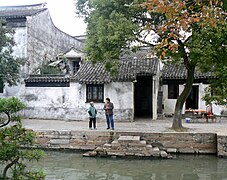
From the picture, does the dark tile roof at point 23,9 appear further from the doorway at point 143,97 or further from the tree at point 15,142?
the tree at point 15,142

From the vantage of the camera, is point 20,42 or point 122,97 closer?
point 122,97

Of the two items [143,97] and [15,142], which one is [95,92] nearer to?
[143,97]

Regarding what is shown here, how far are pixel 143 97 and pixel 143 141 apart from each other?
33.6 ft

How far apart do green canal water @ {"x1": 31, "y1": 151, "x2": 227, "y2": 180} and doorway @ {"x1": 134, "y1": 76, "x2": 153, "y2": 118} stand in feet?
32.7

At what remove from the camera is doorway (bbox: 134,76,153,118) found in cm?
2180

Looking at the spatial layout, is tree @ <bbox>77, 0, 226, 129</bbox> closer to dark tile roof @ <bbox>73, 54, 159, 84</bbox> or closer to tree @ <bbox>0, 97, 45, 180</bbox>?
dark tile roof @ <bbox>73, 54, 159, 84</bbox>

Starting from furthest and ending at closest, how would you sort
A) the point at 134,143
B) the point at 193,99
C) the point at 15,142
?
the point at 193,99, the point at 134,143, the point at 15,142

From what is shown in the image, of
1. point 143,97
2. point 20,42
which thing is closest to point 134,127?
point 143,97

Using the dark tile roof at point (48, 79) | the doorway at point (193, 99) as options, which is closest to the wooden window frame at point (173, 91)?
the doorway at point (193, 99)

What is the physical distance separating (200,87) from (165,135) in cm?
872

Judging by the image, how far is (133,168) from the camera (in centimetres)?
1039

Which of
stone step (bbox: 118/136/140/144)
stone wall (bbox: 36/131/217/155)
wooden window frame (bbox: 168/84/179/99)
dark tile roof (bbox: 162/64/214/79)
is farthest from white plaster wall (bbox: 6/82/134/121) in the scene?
stone step (bbox: 118/136/140/144)

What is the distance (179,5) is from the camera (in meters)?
4.08

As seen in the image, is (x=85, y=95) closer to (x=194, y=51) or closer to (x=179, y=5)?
(x=194, y=51)
